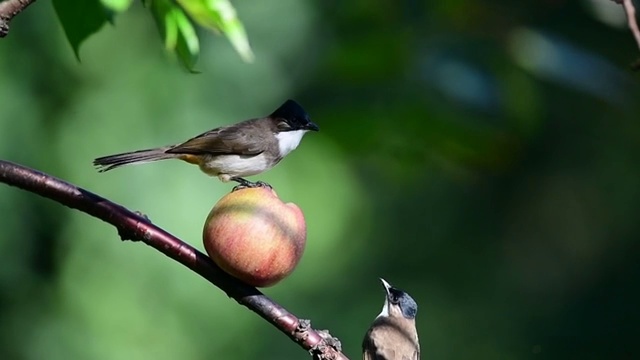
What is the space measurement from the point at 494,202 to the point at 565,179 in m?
0.66

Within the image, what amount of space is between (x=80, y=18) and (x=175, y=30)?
0.63ft

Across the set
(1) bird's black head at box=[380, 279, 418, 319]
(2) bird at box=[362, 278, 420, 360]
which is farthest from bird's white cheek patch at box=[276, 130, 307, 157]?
(1) bird's black head at box=[380, 279, 418, 319]

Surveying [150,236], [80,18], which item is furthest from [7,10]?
[150,236]

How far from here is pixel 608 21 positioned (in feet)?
9.41

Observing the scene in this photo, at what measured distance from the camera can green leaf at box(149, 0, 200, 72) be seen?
200 cm

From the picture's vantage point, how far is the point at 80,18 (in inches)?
75.0

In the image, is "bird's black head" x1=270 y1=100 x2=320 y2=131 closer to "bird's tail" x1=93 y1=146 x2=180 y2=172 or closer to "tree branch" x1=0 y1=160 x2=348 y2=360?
"bird's tail" x1=93 y1=146 x2=180 y2=172

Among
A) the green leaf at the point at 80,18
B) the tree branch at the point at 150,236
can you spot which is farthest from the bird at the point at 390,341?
the green leaf at the point at 80,18

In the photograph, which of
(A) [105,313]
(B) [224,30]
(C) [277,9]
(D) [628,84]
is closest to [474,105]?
(D) [628,84]

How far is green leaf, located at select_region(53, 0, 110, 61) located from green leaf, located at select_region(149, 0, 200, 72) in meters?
0.12

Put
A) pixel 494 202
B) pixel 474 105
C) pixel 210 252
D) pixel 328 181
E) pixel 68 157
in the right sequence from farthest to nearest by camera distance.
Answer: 1. pixel 494 202
2. pixel 328 181
3. pixel 68 157
4. pixel 474 105
5. pixel 210 252

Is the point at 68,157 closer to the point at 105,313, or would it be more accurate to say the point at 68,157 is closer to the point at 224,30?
the point at 105,313

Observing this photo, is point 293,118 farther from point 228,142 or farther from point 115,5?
point 115,5

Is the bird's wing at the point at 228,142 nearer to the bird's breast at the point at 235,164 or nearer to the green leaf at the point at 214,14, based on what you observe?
the bird's breast at the point at 235,164
